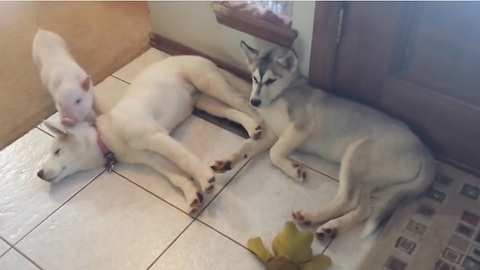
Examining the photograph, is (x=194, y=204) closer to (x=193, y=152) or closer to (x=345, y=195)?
(x=193, y=152)

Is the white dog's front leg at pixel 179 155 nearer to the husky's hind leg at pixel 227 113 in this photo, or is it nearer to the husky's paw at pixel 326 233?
the husky's hind leg at pixel 227 113

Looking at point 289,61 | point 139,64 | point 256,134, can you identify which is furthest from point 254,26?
point 139,64

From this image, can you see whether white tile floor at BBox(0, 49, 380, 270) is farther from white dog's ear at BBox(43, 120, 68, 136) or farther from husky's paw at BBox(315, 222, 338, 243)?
white dog's ear at BBox(43, 120, 68, 136)

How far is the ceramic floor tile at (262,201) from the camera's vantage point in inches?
60.5

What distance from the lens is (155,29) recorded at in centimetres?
217

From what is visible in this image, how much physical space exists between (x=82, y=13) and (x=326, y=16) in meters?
1.33

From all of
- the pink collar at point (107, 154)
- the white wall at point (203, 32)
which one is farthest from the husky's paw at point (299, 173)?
the pink collar at point (107, 154)

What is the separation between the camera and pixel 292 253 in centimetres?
140

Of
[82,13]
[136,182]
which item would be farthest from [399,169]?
[82,13]

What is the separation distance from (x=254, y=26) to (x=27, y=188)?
0.92 m

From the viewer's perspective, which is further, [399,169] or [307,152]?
[307,152]

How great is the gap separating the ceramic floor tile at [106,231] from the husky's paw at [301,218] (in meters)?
0.33

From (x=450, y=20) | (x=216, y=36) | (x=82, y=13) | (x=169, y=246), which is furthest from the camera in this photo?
(x=82, y=13)

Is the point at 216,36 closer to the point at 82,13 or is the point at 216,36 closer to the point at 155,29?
the point at 155,29
